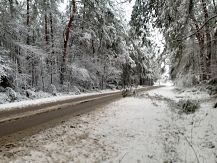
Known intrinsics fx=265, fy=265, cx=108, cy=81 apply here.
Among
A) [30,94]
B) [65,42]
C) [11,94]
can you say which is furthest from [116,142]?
[65,42]

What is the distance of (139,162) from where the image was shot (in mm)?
5973

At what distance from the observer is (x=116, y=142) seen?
285 inches

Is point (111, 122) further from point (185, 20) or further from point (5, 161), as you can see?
point (5, 161)

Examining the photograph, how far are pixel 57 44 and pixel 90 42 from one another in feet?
23.4

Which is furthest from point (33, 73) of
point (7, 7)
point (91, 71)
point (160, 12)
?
point (160, 12)

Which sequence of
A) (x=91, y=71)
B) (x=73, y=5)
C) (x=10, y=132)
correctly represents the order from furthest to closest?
(x=91, y=71), (x=73, y=5), (x=10, y=132)

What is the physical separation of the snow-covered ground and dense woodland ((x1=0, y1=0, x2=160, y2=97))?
7920 millimetres

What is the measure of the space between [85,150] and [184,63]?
18.7 m

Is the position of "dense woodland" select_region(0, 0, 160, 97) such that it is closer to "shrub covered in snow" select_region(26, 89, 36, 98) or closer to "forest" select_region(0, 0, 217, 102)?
"forest" select_region(0, 0, 217, 102)

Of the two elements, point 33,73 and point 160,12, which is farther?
point 33,73

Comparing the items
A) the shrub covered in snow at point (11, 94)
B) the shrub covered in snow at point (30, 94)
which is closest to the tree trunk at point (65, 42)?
the shrub covered in snow at point (30, 94)

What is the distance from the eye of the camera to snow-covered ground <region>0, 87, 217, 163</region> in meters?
5.91

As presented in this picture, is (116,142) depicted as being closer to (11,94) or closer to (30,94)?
(11,94)

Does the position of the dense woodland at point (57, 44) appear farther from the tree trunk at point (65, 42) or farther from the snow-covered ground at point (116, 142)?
the snow-covered ground at point (116, 142)
